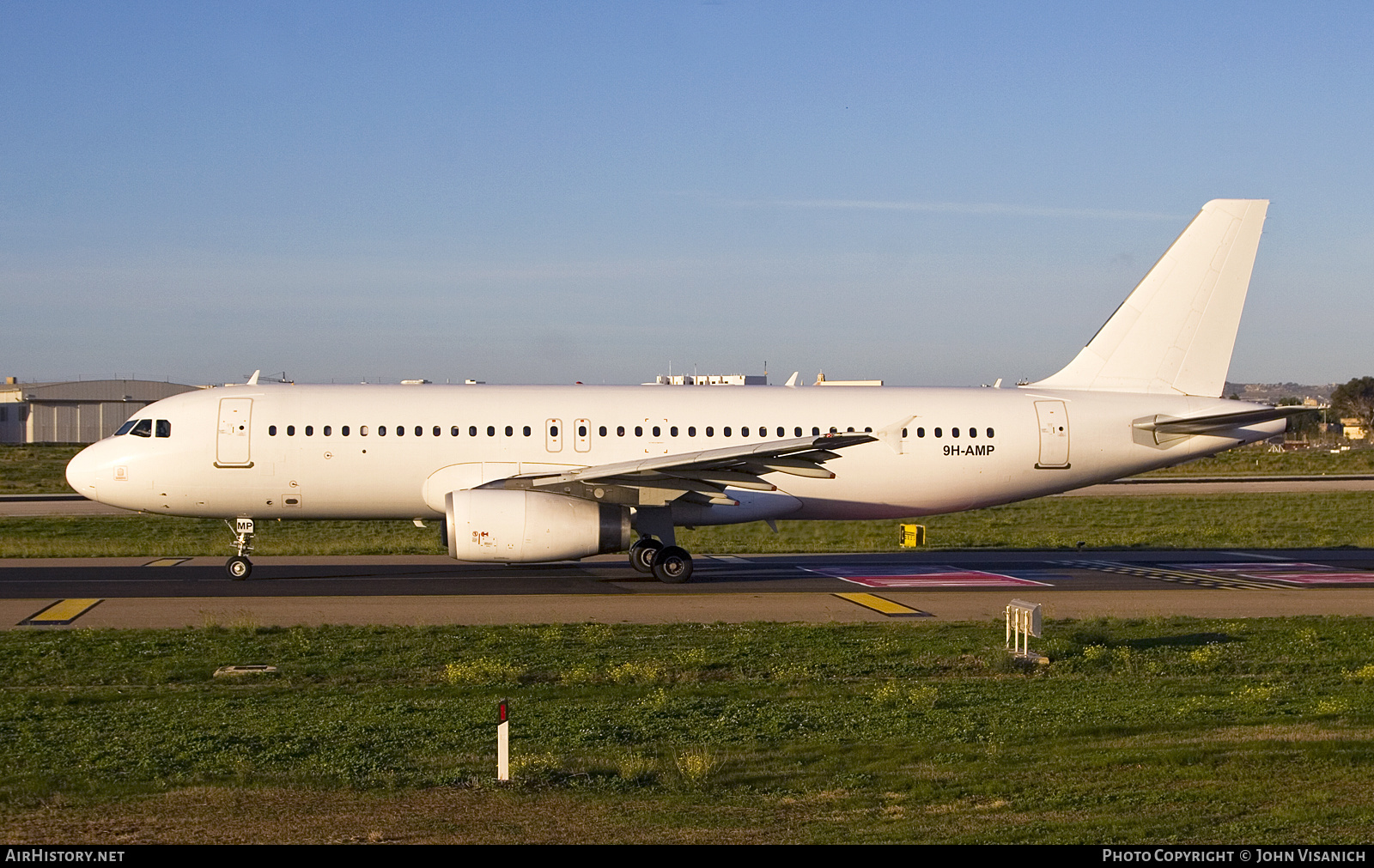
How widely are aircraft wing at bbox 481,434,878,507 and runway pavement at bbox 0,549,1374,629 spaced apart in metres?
1.78

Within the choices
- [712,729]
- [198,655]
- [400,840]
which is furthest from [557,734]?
[198,655]

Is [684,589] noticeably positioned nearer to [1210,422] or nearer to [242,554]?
[242,554]

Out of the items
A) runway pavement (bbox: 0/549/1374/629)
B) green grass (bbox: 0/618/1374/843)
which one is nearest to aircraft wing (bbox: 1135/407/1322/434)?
runway pavement (bbox: 0/549/1374/629)

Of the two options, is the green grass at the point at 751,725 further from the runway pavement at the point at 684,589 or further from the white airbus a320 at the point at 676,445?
the white airbus a320 at the point at 676,445

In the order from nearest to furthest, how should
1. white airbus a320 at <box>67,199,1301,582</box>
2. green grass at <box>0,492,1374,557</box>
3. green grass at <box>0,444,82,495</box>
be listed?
white airbus a320 at <box>67,199,1301,582</box> < green grass at <box>0,492,1374,557</box> < green grass at <box>0,444,82,495</box>

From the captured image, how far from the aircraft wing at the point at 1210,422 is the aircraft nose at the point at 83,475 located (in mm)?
21140

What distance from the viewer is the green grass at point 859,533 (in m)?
33.0

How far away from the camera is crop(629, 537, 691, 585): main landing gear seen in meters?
25.3

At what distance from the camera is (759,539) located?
35844 millimetres

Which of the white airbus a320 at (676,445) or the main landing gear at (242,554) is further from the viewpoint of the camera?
the main landing gear at (242,554)

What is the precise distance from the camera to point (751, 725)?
12.0m

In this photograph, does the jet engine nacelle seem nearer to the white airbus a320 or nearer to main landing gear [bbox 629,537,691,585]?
the white airbus a320

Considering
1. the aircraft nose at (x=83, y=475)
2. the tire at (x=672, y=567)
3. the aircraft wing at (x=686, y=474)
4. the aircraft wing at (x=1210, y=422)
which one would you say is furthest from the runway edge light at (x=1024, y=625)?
the aircraft nose at (x=83, y=475)

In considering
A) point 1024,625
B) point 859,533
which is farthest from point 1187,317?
point 1024,625
